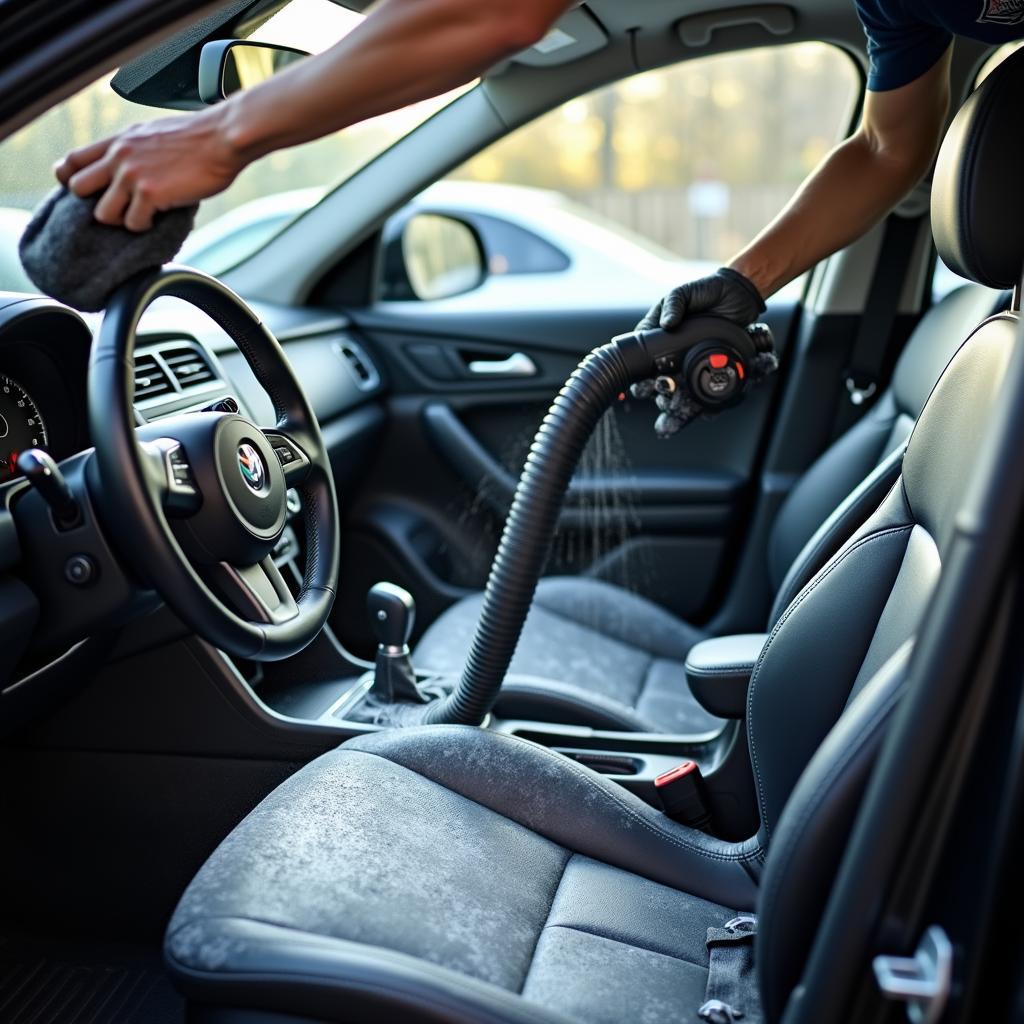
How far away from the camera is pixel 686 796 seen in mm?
1594

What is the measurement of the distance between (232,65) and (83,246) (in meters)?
0.37

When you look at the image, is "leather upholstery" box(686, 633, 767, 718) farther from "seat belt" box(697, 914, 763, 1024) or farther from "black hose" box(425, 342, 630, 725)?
"seat belt" box(697, 914, 763, 1024)

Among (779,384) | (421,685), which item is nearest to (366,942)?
(421,685)

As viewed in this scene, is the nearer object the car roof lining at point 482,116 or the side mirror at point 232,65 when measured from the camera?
the side mirror at point 232,65

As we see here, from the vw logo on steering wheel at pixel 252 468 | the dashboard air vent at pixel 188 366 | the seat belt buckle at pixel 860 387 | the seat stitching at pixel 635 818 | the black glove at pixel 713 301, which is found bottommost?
the seat stitching at pixel 635 818

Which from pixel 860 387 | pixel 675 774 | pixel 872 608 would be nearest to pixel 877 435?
pixel 860 387

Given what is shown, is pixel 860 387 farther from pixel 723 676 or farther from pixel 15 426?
pixel 15 426

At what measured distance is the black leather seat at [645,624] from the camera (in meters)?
1.96

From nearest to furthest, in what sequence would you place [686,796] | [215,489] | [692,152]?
[215,489] < [686,796] < [692,152]

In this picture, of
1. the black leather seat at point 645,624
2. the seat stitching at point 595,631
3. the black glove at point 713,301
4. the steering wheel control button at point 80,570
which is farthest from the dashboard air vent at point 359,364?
the steering wheel control button at point 80,570

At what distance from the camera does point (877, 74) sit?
1.67m

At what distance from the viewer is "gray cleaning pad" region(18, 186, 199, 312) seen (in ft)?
3.33

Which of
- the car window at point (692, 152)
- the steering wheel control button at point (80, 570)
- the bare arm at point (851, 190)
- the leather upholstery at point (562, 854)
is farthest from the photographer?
the car window at point (692, 152)

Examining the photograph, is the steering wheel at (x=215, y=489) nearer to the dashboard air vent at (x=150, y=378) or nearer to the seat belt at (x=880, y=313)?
the dashboard air vent at (x=150, y=378)
